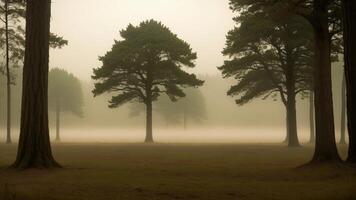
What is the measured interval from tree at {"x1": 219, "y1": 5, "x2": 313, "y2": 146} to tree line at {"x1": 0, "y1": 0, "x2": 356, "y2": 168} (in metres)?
0.06

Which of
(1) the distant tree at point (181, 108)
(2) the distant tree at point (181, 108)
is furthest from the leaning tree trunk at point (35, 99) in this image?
(1) the distant tree at point (181, 108)

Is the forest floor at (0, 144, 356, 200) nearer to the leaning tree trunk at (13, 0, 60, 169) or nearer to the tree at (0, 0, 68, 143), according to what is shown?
the leaning tree trunk at (13, 0, 60, 169)

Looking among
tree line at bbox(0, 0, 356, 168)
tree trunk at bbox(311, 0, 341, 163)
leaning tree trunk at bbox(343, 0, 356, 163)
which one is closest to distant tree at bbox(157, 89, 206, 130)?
tree line at bbox(0, 0, 356, 168)

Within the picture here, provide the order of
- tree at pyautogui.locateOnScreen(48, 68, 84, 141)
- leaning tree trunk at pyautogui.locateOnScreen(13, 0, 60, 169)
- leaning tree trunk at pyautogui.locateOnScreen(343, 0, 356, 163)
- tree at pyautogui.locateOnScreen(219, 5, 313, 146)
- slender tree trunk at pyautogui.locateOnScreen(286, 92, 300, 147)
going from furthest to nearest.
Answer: tree at pyautogui.locateOnScreen(48, 68, 84, 141), slender tree trunk at pyautogui.locateOnScreen(286, 92, 300, 147), tree at pyautogui.locateOnScreen(219, 5, 313, 146), leaning tree trunk at pyautogui.locateOnScreen(13, 0, 60, 169), leaning tree trunk at pyautogui.locateOnScreen(343, 0, 356, 163)

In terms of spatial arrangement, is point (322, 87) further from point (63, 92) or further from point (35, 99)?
point (63, 92)

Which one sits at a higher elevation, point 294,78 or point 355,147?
point 294,78

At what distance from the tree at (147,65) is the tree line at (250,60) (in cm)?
8

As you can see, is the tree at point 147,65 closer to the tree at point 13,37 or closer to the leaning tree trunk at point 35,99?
the tree at point 13,37

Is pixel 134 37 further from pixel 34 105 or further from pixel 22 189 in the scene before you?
pixel 22 189

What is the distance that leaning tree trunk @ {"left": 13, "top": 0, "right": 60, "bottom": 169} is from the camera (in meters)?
16.4

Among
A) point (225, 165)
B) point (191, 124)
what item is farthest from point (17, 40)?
point (191, 124)

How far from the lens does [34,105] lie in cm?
1644

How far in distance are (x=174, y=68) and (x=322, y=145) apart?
25.7m

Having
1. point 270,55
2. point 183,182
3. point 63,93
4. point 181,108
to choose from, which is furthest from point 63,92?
point 183,182
